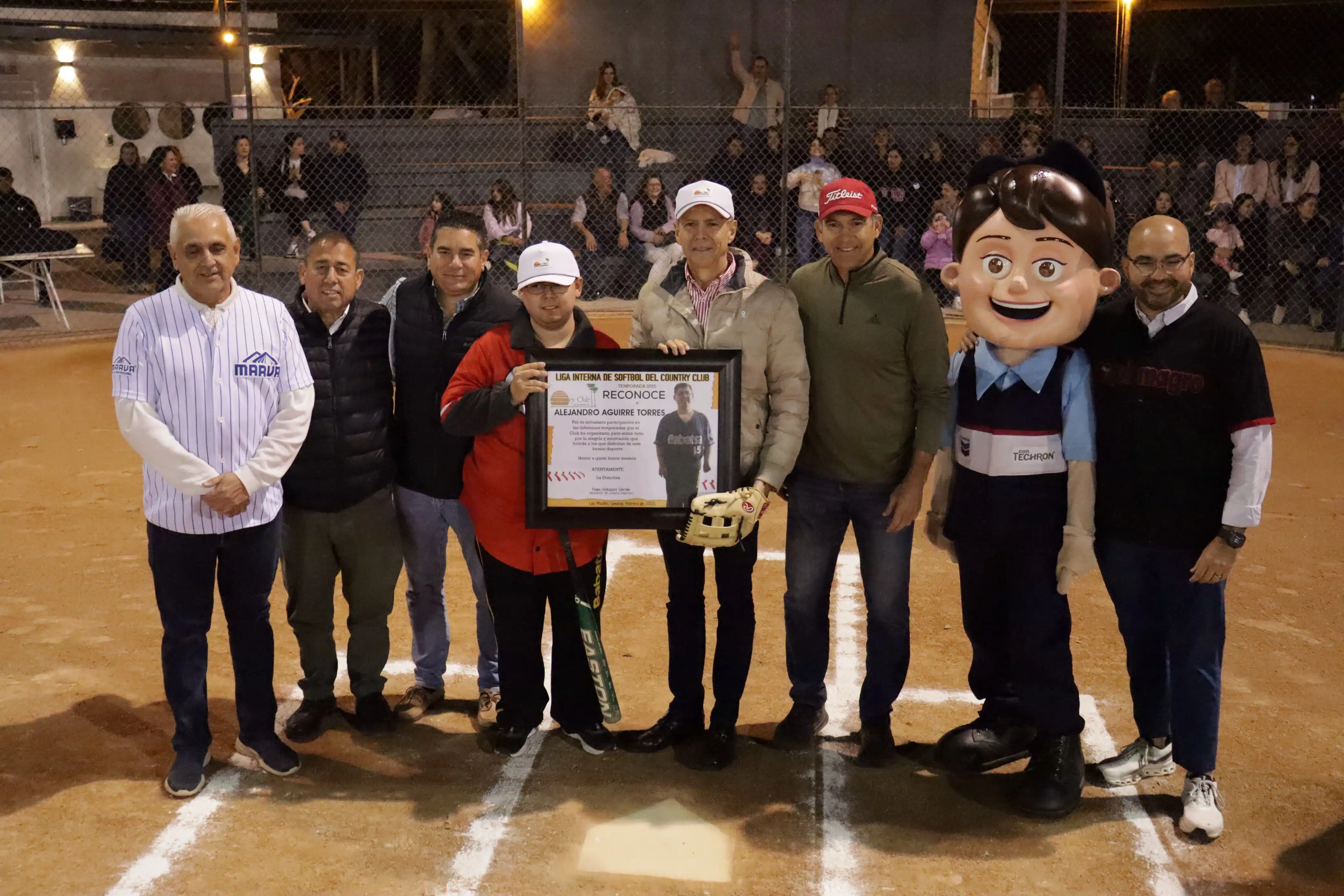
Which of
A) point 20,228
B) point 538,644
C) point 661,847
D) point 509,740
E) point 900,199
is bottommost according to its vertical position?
point 661,847

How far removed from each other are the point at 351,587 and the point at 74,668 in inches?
64.6

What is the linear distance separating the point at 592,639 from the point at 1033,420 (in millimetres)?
1865

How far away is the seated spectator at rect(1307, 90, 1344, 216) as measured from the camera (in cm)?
1426

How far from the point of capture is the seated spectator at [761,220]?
1490 centimetres

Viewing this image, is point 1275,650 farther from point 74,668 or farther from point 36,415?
point 36,415

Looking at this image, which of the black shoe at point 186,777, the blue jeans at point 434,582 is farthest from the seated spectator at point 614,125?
→ the black shoe at point 186,777

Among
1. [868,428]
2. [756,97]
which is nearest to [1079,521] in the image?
[868,428]

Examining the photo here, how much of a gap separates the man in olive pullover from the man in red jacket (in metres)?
0.82

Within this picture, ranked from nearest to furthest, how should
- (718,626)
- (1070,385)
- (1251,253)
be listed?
(1070,385) → (718,626) → (1251,253)

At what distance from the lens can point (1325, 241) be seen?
46.2 ft

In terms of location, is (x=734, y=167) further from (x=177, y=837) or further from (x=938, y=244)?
(x=177, y=837)

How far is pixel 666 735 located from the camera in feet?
16.6

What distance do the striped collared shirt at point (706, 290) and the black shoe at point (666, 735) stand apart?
5.38 ft

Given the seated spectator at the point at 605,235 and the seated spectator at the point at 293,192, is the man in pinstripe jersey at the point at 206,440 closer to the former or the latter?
the seated spectator at the point at 293,192
